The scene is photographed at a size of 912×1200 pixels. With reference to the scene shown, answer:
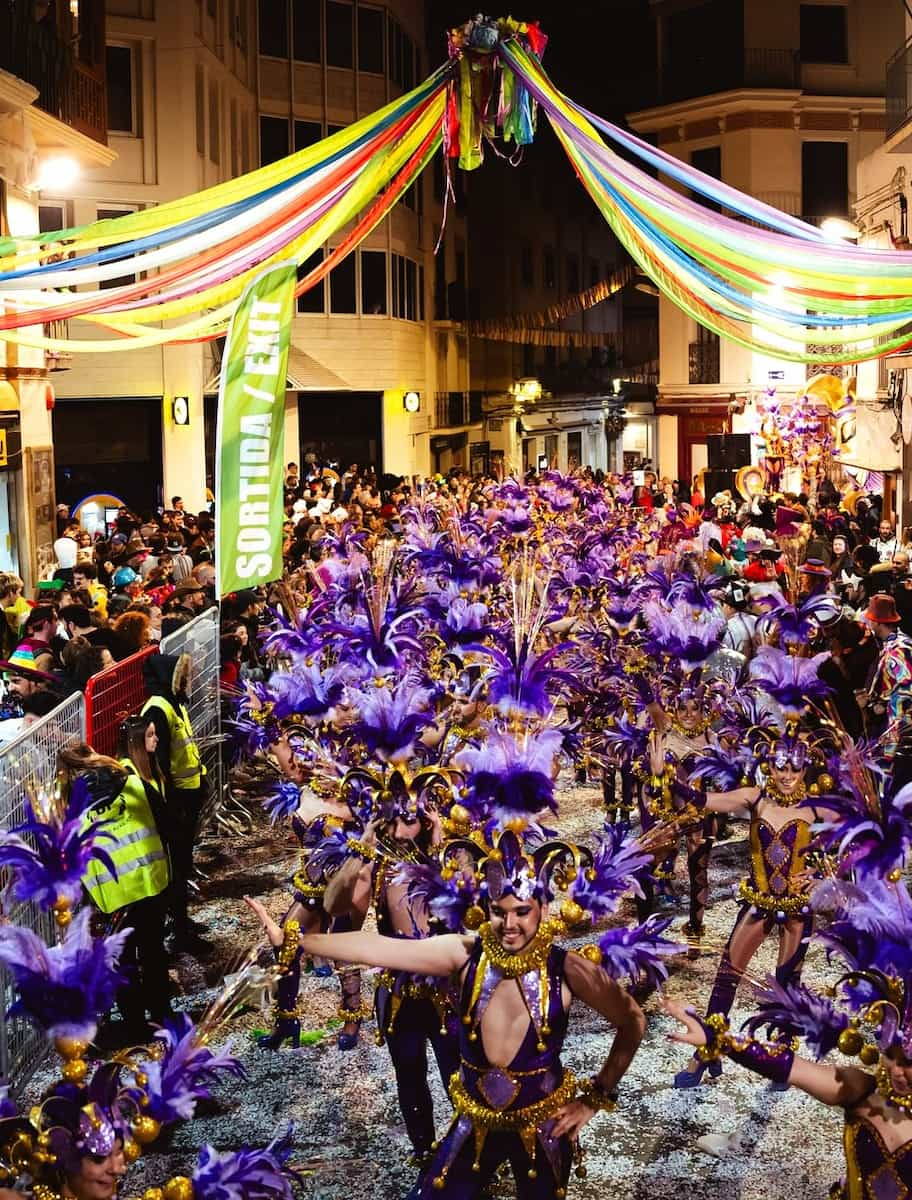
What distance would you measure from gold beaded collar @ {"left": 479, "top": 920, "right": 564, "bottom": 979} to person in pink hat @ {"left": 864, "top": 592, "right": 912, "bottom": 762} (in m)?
5.08

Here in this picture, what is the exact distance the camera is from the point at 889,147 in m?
22.6

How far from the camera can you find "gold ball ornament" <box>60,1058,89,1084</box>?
3.84 m

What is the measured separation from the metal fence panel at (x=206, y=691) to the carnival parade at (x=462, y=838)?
0.12 m

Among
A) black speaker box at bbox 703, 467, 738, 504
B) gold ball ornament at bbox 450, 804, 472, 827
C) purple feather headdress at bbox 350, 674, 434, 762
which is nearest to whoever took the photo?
gold ball ornament at bbox 450, 804, 472, 827

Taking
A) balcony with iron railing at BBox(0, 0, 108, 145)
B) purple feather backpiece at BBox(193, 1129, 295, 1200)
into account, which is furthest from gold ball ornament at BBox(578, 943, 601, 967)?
balcony with iron railing at BBox(0, 0, 108, 145)

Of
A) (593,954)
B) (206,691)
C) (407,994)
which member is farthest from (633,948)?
(206,691)

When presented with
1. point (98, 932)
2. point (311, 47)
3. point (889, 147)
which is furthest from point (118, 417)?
point (98, 932)

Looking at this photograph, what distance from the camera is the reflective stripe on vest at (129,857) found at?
7.19 m

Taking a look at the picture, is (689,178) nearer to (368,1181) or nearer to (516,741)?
(516,741)

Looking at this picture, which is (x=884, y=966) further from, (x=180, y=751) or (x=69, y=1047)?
(x=180, y=751)

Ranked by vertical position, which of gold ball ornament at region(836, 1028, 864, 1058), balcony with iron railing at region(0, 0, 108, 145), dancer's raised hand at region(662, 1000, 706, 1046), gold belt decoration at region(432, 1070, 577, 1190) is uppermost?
balcony with iron railing at region(0, 0, 108, 145)

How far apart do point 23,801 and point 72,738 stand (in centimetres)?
98

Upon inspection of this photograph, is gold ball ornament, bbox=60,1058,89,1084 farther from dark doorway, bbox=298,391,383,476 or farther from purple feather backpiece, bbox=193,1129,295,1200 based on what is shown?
dark doorway, bbox=298,391,383,476

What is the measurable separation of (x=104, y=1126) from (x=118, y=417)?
2565cm
